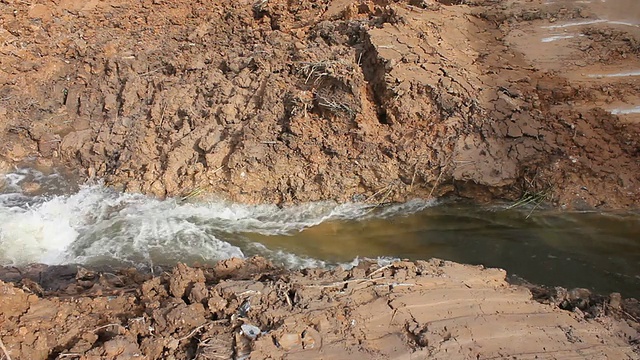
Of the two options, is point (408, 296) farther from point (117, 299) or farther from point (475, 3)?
point (475, 3)

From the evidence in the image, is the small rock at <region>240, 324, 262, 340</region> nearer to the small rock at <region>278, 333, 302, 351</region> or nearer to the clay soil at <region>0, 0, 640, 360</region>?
the clay soil at <region>0, 0, 640, 360</region>

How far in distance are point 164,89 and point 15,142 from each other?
2.00 m

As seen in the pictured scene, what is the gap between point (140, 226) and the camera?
5.64 m

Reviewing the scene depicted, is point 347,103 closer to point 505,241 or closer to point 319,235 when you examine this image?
point 319,235

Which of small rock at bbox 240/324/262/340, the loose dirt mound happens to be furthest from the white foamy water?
small rock at bbox 240/324/262/340

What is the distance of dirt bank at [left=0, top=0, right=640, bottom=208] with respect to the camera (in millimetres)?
5762

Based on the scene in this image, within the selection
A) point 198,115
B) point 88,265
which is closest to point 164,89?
point 198,115

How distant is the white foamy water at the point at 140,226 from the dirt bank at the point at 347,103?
19 cm

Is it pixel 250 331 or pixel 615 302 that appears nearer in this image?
pixel 250 331

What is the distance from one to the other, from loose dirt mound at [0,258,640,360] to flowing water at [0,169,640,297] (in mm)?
1253

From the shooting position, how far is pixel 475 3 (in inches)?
279

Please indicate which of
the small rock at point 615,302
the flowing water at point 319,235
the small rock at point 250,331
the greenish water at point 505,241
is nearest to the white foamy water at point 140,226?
the flowing water at point 319,235

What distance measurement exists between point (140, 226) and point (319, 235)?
6.39 feet

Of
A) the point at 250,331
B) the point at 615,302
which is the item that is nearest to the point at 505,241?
the point at 615,302
